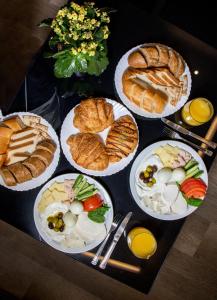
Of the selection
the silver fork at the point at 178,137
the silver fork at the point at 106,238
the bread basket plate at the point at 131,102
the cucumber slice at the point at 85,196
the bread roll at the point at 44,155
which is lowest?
the silver fork at the point at 106,238

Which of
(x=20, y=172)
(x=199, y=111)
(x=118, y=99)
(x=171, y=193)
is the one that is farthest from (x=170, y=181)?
(x=20, y=172)

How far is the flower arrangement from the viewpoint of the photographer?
1.79m

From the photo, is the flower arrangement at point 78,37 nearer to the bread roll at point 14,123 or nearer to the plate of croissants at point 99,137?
the plate of croissants at point 99,137

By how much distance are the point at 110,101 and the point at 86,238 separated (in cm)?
78

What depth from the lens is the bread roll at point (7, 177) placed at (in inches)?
80.0

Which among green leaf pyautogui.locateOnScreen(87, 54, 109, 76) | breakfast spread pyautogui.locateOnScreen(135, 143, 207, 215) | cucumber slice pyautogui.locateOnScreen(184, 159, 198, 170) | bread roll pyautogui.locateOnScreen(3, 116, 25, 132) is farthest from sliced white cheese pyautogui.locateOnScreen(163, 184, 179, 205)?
bread roll pyautogui.locateOnScreen(3, 116, 25, 132)

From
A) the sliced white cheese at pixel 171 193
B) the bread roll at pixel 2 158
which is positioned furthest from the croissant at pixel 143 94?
the bread roll at pixel 2 158

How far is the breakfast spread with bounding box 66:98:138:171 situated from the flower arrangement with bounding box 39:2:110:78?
0.76 feet

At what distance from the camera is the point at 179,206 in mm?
2105

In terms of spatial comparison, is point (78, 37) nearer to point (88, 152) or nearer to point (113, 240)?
point (88, 152)

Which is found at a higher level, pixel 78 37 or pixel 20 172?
pixel 78 37

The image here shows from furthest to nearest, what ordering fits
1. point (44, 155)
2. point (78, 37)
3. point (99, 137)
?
1. point (99, 137)
2. point (44, 155)
3. point (78, 37)

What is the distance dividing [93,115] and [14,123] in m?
0.44

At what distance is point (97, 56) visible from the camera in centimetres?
195
